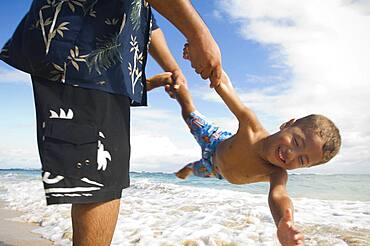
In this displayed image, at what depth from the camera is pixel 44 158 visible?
60.6 inches

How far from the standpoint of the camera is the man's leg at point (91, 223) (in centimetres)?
162

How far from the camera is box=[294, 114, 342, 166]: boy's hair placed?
3.09 m

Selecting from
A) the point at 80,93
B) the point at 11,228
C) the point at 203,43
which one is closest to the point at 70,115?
the point at 80,93

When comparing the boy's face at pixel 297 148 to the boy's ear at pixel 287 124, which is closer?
the boy's face at pixel 297 148

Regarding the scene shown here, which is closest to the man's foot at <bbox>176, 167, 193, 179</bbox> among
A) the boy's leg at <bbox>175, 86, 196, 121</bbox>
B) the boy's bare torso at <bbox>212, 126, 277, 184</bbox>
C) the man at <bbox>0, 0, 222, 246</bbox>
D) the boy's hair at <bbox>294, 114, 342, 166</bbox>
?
the boy's bare torso at <bbox>212, 126, 277, 184</bbox>

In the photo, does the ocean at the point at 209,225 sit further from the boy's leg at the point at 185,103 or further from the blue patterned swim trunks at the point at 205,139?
the boy's leg at the point at 185,103

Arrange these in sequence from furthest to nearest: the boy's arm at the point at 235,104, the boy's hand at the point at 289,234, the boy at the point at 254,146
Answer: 1. the boy's arm at the point at 235,104
2. the boy at the point at 254,146
3. the boy's hand at the point at 289,234

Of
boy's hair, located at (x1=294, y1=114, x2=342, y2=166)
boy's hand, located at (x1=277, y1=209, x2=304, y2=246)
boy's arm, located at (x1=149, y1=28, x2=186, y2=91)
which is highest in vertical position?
boy's arm, located at (x1=149, y1=28, x2=186, y2=91)

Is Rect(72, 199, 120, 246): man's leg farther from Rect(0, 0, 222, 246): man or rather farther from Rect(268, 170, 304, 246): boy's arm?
Rect(268, 170, 304, 246): boy's arm

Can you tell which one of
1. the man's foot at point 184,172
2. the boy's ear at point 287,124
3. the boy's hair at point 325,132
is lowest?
the man's foot at point 184,172

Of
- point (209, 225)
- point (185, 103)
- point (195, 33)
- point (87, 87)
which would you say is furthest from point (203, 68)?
point (209, 225)

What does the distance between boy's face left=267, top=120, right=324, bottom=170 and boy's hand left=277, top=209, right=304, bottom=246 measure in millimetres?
1054

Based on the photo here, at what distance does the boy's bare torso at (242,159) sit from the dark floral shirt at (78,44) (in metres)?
1.96

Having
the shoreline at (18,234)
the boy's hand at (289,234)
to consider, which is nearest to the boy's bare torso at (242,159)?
the boy's hand at (289,234)
